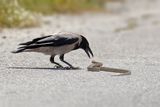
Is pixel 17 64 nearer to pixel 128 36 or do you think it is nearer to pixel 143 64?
pixel 143 64

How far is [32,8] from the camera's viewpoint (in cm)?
2589

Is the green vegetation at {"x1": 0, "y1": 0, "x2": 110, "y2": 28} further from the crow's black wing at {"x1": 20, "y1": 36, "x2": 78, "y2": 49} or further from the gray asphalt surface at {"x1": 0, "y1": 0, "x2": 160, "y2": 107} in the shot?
the crow's black wing at {"x1": 20, "y1": 36, "x2": 78, "y2": 49}

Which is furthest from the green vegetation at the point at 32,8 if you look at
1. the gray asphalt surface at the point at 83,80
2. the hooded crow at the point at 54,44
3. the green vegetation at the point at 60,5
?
the hooded crow at the point at 54,44

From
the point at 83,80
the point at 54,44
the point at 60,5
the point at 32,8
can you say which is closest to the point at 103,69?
the point at 54,44

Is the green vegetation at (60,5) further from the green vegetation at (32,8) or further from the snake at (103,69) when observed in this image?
the snake at (103,69)

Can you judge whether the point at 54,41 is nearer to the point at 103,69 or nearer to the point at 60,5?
the point at 103,69

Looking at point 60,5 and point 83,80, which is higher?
point 83,80

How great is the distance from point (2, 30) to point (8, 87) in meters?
10.3

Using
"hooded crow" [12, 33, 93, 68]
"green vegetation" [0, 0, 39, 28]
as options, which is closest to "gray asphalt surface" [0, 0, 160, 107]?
"hooded crow" [12, 33, 93, 68]

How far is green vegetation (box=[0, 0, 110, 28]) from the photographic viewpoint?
68.5 ft

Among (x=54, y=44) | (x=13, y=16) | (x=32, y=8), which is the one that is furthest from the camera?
(x=32, y=8)

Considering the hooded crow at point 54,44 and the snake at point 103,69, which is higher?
the hooded crow at point 54,44

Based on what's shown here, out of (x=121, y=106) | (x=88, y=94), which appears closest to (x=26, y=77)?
(x=88, y=94)

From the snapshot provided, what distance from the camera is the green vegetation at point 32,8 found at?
20.9m
